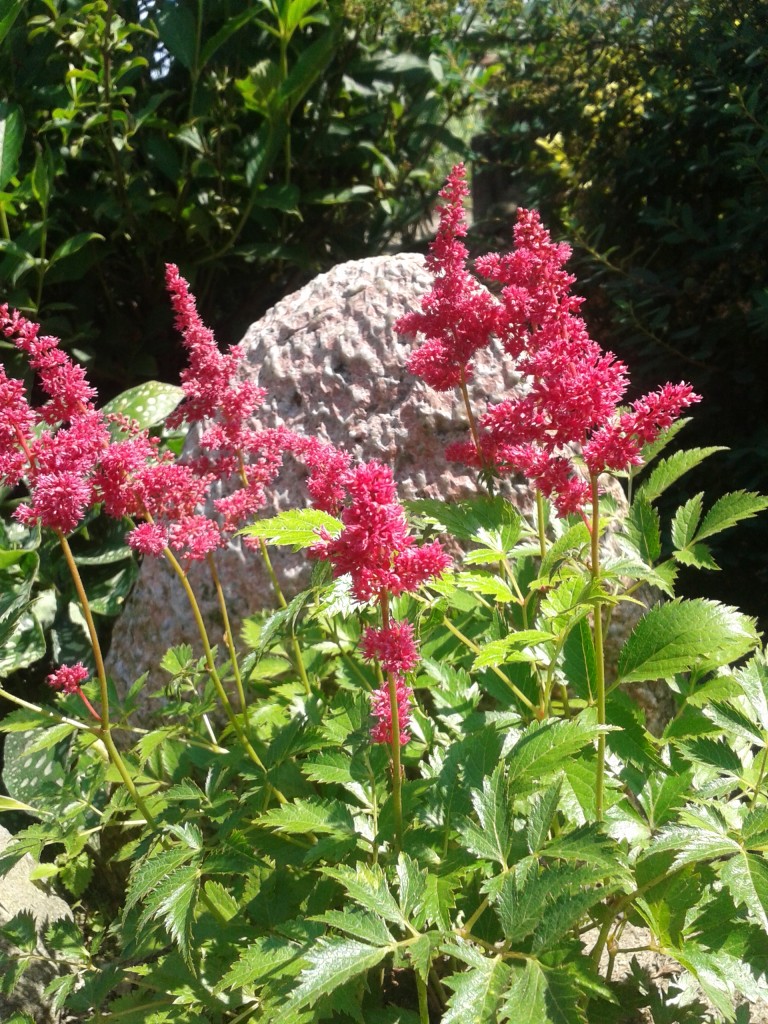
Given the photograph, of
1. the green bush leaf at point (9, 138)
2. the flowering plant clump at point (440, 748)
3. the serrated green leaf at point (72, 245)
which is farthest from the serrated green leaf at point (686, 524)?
the green bush leaf at point (9, 138)

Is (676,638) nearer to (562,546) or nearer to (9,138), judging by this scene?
(562,546)

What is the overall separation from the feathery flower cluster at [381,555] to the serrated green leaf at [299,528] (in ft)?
0.64

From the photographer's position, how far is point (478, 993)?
1443 mm

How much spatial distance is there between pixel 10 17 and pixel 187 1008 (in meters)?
3.55

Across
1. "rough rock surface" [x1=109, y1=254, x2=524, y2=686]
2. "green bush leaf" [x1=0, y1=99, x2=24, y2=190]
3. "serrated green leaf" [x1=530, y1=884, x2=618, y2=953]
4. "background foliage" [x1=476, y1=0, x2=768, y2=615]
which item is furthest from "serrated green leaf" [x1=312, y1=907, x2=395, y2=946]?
"green bush leaf" [x1=0, y1=99, x2=24, y2=190]

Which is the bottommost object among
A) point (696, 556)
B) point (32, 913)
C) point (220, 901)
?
point (32, 913)

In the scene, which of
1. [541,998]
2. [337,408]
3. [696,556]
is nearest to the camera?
[541,998]

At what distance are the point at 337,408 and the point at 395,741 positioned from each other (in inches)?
66.0

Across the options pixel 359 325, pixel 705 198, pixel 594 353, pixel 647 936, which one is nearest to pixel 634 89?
pixel 705 198

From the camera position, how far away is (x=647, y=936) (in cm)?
250

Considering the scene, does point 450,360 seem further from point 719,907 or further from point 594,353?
point 719,907

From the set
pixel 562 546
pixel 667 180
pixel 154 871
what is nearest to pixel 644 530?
pixel 562 546

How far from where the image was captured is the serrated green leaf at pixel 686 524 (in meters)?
2.15

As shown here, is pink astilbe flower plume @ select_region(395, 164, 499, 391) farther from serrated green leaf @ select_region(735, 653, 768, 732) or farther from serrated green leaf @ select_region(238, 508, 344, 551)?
serrated green leaf @ select_region(735, 653, 768, 732)
